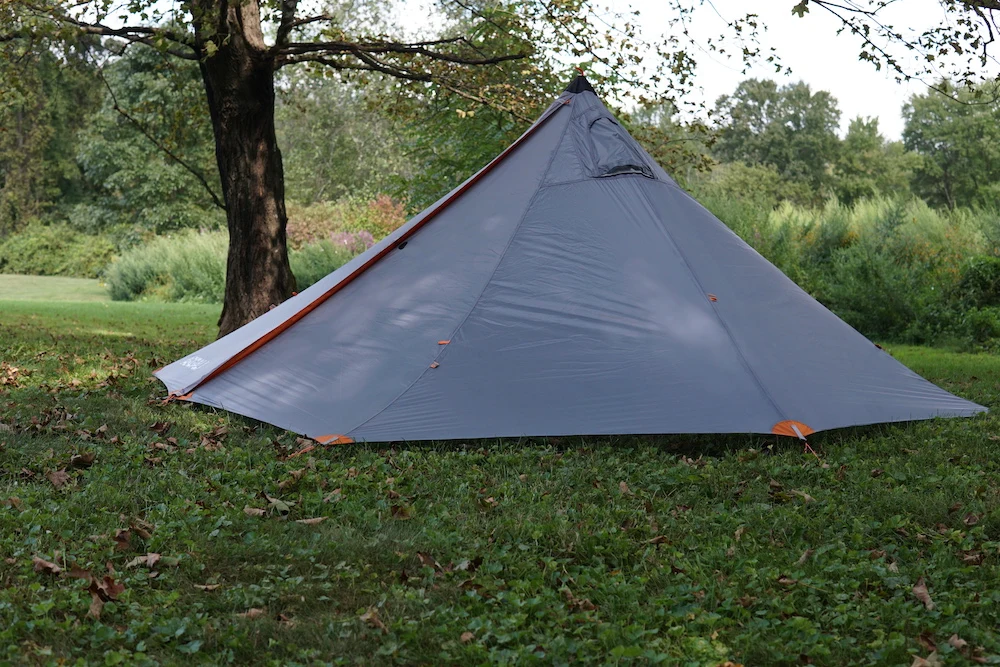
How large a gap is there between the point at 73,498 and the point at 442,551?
1.66 m

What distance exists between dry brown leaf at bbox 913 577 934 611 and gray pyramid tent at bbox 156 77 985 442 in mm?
1653

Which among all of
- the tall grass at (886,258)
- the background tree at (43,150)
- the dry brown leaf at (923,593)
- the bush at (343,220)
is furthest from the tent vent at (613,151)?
the background tree at (43,150)

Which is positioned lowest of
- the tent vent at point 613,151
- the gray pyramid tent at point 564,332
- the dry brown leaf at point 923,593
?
the dry brown leaf at point 923,593

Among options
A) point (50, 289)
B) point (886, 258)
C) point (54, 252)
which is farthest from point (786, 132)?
point (886, 258)

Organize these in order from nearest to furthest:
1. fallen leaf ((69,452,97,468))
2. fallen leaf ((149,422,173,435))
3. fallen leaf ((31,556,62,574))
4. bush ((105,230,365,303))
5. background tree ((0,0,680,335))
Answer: fallen leaf ((31,556,62,574))
fallen leaf ((69,452,97,468))
fallen leaf ((149,422,173,435))
background tree ((0,0,680,335))
bush ((105,230,365,303))

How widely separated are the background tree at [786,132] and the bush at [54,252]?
26995 mm

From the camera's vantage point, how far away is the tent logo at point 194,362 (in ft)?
21.9

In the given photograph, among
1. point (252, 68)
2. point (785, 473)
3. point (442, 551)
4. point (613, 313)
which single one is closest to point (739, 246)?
point (613, 313)

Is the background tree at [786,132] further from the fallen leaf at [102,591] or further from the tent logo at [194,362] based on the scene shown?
the fallen leaf at [102,591]

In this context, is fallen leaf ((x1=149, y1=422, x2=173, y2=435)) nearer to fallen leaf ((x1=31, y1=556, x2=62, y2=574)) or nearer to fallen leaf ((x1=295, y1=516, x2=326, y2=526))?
fallen leaf ((x1=295, y1=516, x2=326, y2=526))

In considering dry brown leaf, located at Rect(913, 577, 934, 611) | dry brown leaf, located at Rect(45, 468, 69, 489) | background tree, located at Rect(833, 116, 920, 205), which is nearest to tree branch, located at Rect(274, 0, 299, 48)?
dry brown leaf, located at Rect(45, 468, 69, 489)

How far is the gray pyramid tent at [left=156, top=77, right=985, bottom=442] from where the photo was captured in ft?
16.9

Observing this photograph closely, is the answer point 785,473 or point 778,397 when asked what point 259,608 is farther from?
point 778,397

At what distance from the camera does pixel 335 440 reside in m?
5.09
